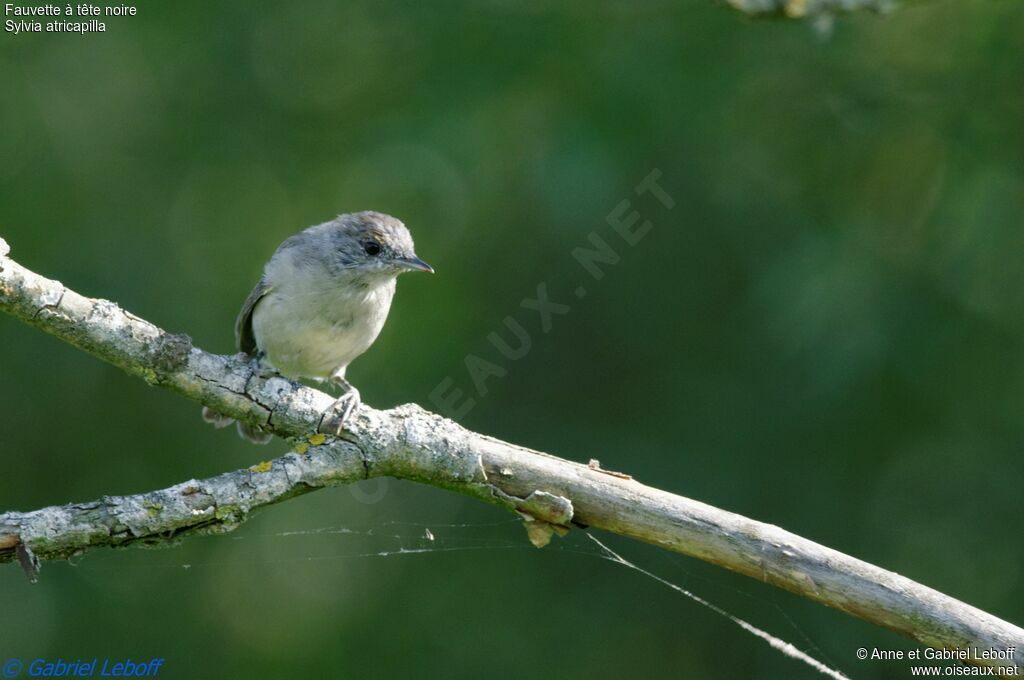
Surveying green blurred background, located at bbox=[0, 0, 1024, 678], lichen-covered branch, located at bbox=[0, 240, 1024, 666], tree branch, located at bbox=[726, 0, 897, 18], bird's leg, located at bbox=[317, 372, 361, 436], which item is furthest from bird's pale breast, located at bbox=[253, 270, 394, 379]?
tree branch, located at bbox=[726, 0, 897, 18]

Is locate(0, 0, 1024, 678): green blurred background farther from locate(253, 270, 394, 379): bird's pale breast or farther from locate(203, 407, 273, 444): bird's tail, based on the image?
locate(253, 270, 394, 379): bird's pale breast

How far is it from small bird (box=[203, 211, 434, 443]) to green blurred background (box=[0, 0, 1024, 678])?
133 centimetres

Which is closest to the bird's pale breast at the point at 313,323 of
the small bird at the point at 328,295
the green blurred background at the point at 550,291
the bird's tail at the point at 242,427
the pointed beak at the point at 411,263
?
the small bird at the point at 328,295

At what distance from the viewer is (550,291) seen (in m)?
6.22

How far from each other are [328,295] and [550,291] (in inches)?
82.5

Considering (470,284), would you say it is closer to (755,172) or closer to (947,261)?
(755,172)

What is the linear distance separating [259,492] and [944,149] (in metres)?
4.13

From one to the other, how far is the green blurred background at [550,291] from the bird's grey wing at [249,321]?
1295 mm

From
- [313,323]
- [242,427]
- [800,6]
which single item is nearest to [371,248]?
[313,323]

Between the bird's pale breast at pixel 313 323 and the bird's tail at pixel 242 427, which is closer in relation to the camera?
the bird's pale breast at pixel 313 323

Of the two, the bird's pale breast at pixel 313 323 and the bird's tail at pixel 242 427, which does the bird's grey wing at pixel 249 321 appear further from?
the bird's tail at pixel 242 427

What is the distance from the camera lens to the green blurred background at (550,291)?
5191 mm

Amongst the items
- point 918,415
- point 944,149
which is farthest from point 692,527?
point 944,149

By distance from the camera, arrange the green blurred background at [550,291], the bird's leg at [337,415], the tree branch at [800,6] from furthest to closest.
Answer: the green blurred background at [550,291] < the tree branch at [800,6] < the bird's leg at [337,415]
